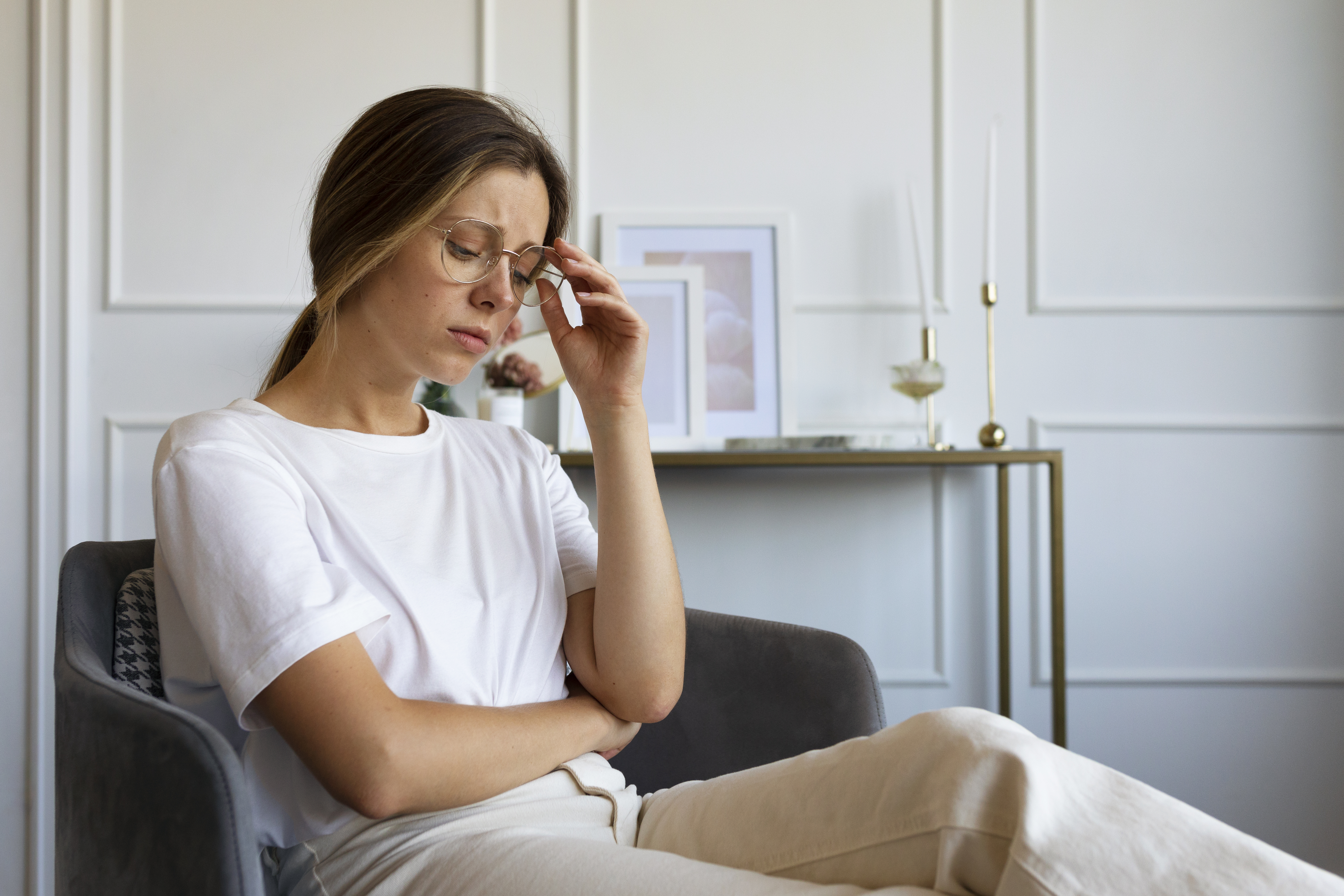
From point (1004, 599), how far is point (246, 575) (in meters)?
1.63

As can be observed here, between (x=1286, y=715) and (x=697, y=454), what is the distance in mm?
1436

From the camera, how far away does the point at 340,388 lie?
0.98m

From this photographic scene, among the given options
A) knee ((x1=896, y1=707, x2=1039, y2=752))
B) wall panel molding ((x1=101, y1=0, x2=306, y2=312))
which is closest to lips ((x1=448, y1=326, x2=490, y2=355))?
knee ((x1=896, y1=707, x2=1039, y2=752))

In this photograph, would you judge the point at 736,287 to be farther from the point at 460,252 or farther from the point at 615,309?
the point at 460,252

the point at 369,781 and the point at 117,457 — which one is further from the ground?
the point at 117,457

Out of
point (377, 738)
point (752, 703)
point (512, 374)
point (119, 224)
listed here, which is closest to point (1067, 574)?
point (752, 703)

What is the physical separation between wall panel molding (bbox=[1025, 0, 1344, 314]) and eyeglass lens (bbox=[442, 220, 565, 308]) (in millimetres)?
1427

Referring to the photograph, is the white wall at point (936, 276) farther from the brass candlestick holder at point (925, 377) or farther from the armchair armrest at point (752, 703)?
the armchair armrest at point (752, 703)

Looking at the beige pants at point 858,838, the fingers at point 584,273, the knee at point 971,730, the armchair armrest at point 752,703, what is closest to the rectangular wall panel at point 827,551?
the armchair armrest at point 752,703

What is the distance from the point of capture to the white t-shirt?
0.74 metres

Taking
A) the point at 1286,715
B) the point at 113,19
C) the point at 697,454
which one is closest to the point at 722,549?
the point at 697,454

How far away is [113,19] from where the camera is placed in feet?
6.68

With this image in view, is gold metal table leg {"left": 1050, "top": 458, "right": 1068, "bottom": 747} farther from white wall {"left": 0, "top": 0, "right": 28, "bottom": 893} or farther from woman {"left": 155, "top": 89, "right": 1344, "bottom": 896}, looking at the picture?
white wall {"left": 0, "top": 0, "right": 28, "bottom": 893}

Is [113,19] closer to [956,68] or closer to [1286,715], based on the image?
[956,68]
